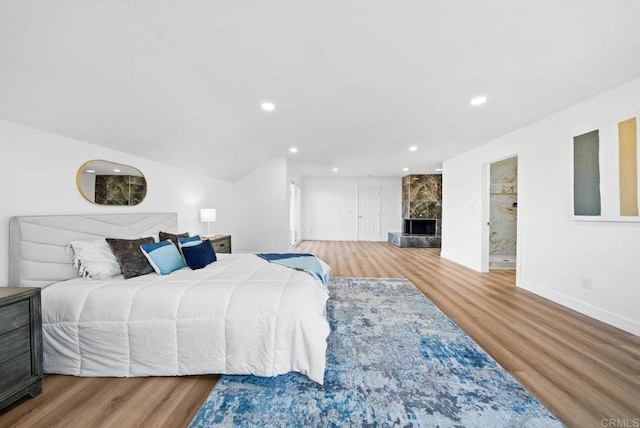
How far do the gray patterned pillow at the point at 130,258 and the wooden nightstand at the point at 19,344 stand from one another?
2.13ft

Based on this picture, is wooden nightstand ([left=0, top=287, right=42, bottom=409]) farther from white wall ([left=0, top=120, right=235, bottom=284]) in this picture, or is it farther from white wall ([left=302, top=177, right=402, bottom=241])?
white wall ([left=302, top=177, right=402, bottom=241])

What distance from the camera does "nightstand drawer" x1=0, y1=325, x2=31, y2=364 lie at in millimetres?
1439

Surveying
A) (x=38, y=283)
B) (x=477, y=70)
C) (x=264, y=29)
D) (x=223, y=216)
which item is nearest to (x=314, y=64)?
(x=264, y=29)

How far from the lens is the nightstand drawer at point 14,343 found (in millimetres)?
1439

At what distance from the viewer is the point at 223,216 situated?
5.57 meters

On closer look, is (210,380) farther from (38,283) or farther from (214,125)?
(214,125)

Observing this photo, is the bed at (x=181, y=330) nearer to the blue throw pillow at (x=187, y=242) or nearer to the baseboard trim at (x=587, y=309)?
the blue throw pillow at (x=187, y=242)

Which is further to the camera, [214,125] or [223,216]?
[223,216]

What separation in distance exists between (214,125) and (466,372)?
374 cm

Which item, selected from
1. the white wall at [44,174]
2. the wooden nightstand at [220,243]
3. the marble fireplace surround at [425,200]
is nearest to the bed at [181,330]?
the white wall at [44,174]

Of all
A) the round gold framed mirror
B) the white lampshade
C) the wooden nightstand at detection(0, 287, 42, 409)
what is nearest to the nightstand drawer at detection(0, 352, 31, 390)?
the wooden nightstand at detection(0, 287, 42, 409)

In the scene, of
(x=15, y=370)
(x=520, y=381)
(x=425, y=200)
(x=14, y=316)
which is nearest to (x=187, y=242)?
(x=14, y=316)

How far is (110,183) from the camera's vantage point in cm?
292

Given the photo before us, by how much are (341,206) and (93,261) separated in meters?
7.67
